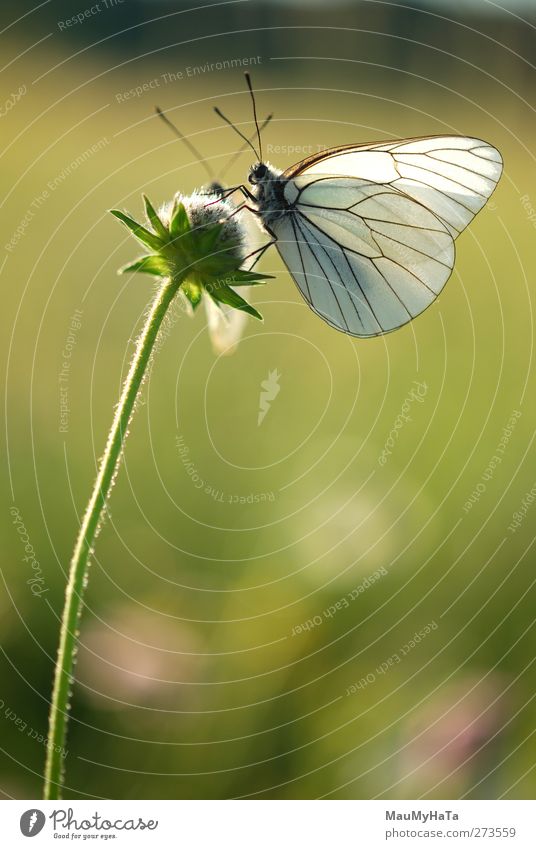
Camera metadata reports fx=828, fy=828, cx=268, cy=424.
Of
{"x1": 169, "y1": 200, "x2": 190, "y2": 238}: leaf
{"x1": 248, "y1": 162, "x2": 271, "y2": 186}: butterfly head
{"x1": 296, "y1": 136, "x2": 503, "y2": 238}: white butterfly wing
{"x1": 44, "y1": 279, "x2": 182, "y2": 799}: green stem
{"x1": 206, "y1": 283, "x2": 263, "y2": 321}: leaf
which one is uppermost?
{"x1": 296, "y1": 136, "x2": 503, "y2": 238}: white butterfly wing

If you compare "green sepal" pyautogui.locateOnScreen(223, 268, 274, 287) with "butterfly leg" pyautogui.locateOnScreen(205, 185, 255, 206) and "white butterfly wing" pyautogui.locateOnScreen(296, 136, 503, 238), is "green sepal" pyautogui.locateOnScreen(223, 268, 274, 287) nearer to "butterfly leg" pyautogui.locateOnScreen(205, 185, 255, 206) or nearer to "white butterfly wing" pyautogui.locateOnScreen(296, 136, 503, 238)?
"butterfly leg" pyautogui.locateOnScreen(205, 185, 255, 206)

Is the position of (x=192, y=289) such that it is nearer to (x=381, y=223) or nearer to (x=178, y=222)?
(x=178, y=222)

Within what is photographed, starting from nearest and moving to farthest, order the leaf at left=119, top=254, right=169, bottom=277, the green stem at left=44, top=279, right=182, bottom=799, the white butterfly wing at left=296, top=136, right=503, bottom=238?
the green stem at left=44, top=279, right=182, bottom=799 → the leaf at left=119, top=254, right=169, bottom=277 → the white butterfly wing at left=296, top=136, right=503, bottom=238

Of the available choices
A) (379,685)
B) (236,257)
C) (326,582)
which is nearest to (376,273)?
(236,257)

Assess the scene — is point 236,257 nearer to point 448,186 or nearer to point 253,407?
point 448,186

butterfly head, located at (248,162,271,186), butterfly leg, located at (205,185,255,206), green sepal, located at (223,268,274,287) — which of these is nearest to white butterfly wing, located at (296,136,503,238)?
butterfly head, located at (248,162,271,186)

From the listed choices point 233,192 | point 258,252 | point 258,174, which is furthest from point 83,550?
point 258,174
